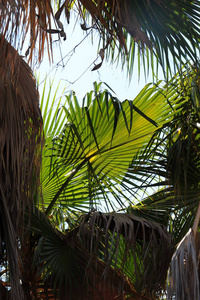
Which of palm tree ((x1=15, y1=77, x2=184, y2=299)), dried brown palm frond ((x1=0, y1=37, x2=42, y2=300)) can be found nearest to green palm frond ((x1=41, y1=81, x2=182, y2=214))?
palm tree ((x1=15, y1=77, x2=184, y2=299))

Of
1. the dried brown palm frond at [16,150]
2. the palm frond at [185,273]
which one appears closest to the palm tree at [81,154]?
the dried brown palm frond at [16,150]

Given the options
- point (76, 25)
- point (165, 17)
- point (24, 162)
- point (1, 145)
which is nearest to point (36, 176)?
point (24, 162)

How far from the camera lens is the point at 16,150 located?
2.37 meters

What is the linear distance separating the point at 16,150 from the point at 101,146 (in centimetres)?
108

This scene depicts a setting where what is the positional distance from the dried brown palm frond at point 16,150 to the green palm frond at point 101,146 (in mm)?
707

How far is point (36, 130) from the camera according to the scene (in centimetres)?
256

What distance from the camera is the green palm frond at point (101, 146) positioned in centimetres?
336

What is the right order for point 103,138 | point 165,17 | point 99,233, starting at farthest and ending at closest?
point 103,138
point 99,233
point 165,17

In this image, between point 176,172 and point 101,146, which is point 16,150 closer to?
point 101,146

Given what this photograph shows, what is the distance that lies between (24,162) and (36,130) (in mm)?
200

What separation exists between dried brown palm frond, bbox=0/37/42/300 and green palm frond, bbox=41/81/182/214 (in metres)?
0.71

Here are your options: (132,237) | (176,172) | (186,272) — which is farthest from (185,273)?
(176,172)

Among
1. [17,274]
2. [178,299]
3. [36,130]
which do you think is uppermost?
[36,130]

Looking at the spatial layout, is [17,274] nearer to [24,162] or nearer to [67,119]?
[24,162]
